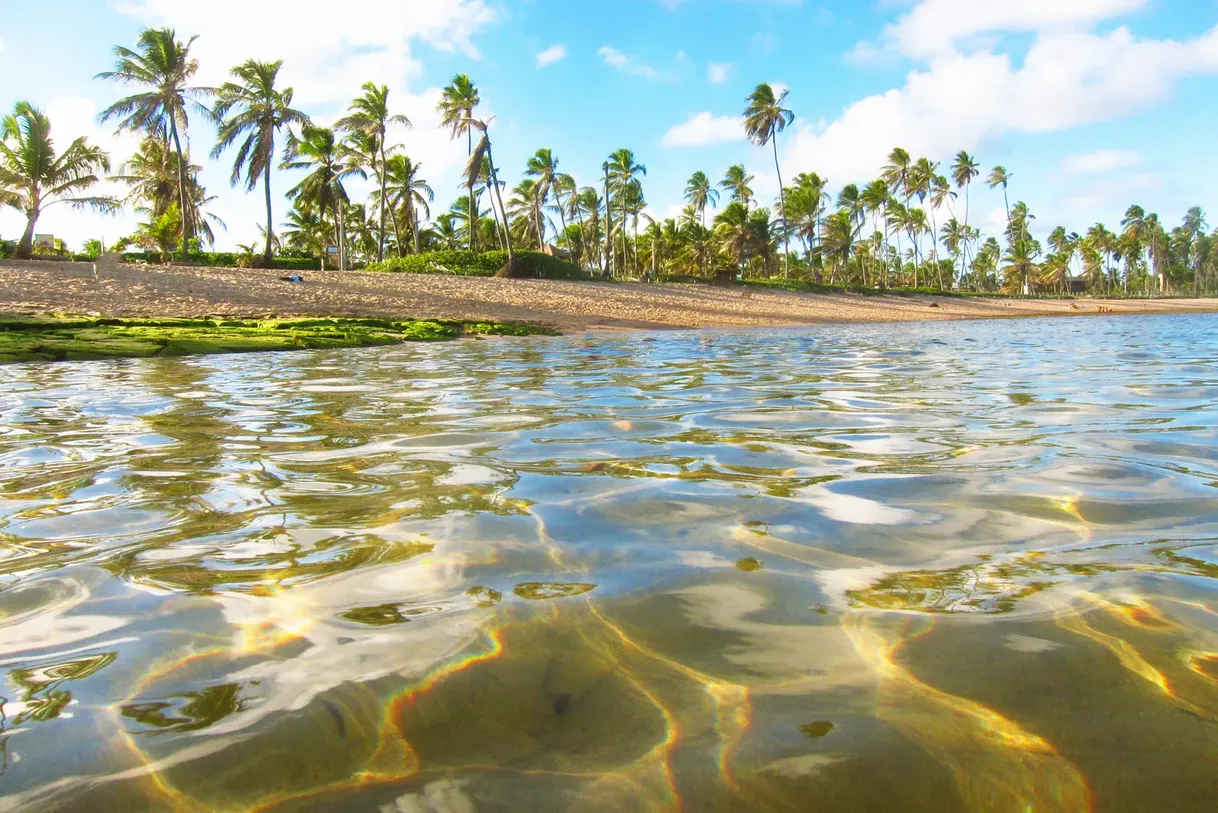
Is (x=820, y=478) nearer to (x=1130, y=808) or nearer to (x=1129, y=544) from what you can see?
(x=1129, y=544)

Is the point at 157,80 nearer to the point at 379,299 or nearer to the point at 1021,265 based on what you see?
the point at 379,299

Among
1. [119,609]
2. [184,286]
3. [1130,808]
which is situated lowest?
[1130,808]

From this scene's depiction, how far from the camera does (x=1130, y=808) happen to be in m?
1.02

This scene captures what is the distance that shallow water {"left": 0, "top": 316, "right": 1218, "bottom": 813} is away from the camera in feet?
3.60

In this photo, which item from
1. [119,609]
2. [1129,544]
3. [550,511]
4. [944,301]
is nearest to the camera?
[119,609]

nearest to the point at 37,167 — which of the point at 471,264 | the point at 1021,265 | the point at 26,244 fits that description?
the point at 26,244

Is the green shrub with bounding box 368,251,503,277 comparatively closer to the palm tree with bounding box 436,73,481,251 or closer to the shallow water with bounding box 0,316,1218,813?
the palm tree with bounding box 436,73,481,251

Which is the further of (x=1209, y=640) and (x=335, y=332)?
(x=335, y=332)

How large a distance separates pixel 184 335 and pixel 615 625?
521 inches

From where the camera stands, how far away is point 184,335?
12.6m

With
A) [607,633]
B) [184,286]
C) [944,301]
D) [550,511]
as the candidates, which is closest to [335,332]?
[184,286]

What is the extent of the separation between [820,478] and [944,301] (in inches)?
2008

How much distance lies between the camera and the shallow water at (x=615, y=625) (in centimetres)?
110

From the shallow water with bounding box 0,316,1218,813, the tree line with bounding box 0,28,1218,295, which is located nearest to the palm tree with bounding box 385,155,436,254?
the tree line with bounding box 0,28,1218,295
